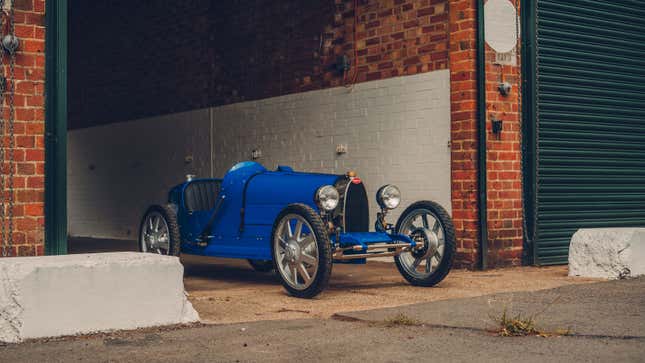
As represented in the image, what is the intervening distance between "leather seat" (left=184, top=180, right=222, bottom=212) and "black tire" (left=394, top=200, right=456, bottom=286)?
7.91 feet

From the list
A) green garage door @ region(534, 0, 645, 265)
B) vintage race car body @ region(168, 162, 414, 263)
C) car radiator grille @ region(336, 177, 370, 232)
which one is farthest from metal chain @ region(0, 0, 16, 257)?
green garage door @ region(534, 0, 645, 265)

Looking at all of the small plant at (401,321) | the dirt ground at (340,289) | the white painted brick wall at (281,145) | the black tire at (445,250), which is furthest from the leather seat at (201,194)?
the small plant at (401,321)

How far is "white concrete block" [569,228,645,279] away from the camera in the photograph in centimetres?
835

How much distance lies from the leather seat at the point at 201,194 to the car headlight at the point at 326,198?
2299mm

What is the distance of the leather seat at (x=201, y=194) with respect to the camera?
9.40m

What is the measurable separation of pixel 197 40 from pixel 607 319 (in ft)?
33.8

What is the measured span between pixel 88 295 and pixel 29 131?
2.04 meters

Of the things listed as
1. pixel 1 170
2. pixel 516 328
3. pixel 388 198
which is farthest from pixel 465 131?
pixel 1 170

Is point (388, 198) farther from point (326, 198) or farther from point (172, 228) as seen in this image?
point (172, 228)

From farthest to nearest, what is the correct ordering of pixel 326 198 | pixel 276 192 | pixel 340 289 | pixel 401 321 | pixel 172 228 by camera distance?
pixel 172 228 < pixel 276 192 < pixel 340 289 < pixel 326 198 < pixel 401 321

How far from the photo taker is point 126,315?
5.47m

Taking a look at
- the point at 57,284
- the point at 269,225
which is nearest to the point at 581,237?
the point at 269,225

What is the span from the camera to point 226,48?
45.6ft

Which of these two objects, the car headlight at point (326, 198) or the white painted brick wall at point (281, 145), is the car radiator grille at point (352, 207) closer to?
the car headlight at point (326, 198)
